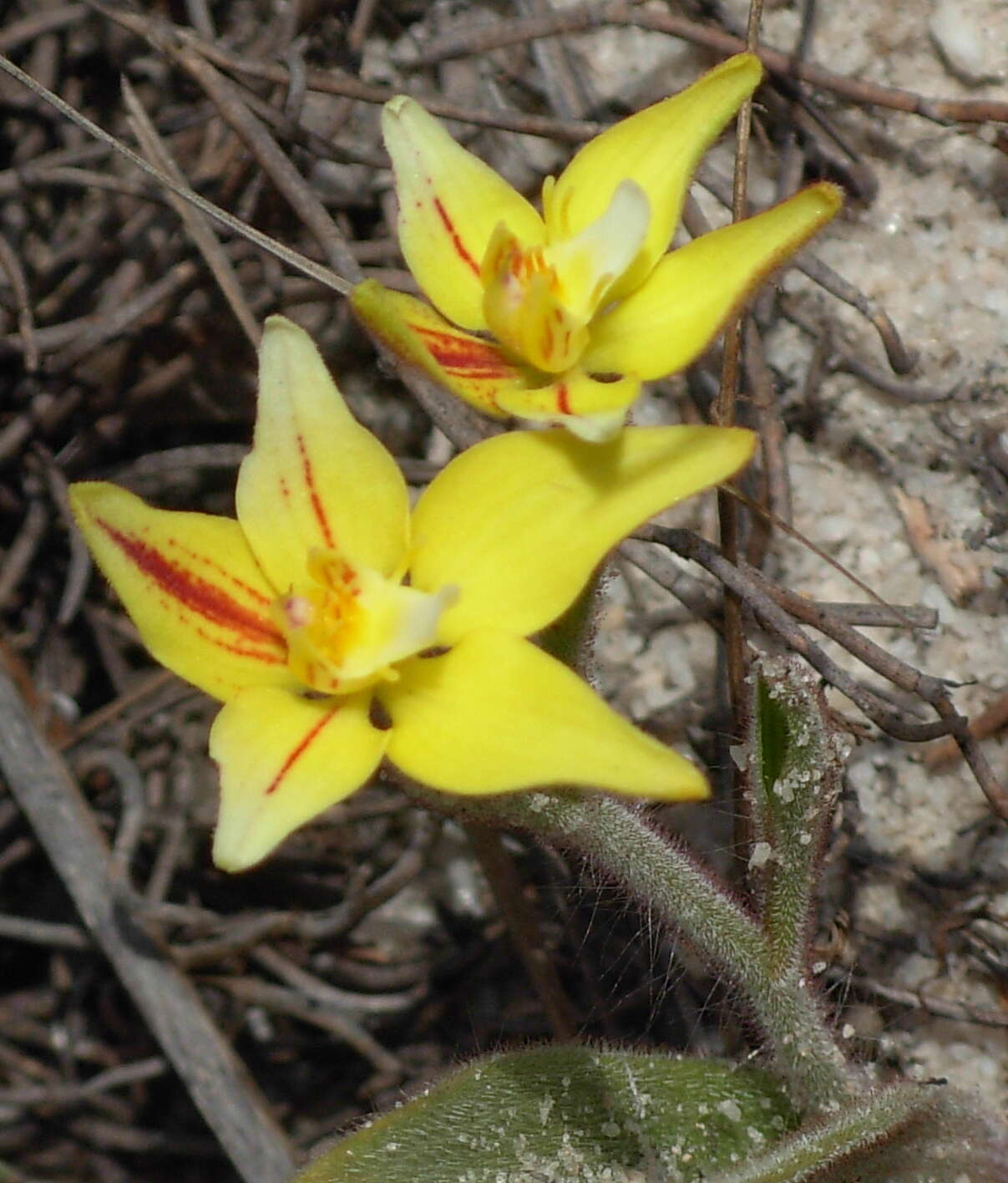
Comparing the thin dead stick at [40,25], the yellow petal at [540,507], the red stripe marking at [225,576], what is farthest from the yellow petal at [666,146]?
the thin dead stick at [40,25]

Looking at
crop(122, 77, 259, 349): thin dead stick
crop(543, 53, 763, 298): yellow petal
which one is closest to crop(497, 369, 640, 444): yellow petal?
crop(543, 53, 763, 298): yellow petal

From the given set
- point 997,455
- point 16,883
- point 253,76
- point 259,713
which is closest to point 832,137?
point 997,455

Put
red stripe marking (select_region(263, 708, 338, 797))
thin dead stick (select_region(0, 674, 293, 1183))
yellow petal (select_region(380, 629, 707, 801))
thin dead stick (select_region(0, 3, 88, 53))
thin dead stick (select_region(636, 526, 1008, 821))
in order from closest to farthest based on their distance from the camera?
yellow petal (select_region(380, 629, 707, 801)) → red stripe marking (select_region(263, 708, 338, 797)) → thin dead stick (select_region(636, 526, 1008, 821)) → thin dead stick (select_region(0, 674, 293, 1183)) → thin dead stick (select_region(0, 3, 88, 53))

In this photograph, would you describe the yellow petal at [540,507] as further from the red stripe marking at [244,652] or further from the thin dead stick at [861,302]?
the thin dead stick at [861,302]

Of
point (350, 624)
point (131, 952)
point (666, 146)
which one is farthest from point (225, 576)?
point (131, 952)

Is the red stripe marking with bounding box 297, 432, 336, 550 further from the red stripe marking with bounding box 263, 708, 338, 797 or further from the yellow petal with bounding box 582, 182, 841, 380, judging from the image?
the yellow petal with bounding box 582, 182, 841, 380

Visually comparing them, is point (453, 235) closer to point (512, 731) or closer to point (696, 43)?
point (512, 731)
